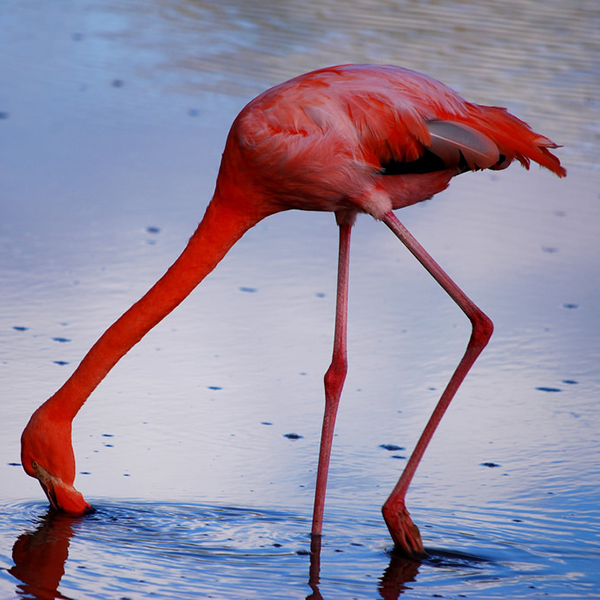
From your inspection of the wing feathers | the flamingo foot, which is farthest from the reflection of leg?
the wing feathers

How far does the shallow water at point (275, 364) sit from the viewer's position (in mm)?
3576

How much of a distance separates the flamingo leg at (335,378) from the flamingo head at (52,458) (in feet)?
2.40

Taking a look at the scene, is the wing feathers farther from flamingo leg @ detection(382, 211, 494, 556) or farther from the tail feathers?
flamingo leg @ detection(382, 211, 494, 556)

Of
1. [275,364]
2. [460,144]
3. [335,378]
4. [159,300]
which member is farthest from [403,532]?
[275,364]

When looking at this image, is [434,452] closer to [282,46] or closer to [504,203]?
[504,203]

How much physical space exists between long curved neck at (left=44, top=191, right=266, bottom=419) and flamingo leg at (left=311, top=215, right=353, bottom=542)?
34 cm

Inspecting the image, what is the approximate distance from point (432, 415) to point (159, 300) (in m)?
0.93

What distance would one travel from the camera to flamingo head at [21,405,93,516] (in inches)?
144

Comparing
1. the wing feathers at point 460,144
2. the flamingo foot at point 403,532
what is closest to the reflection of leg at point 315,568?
the flamingo foot at point 403,532

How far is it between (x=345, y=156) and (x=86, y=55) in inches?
238

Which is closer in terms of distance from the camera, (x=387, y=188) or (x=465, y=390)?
(x=387, y=188)

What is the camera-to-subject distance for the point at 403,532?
3.62m

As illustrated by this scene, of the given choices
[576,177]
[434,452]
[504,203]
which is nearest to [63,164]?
[504,203]

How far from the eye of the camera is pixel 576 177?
23.4 ft
